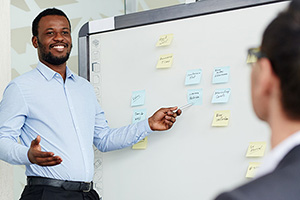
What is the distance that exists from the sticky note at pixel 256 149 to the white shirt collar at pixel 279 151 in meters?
1.26

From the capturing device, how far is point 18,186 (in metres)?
3.33

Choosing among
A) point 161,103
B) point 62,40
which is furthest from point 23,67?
point 161,103

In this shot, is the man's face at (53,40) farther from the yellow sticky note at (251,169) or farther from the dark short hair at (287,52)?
the dark short hair at (287,52)

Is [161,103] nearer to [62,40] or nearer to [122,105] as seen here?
[122,105]

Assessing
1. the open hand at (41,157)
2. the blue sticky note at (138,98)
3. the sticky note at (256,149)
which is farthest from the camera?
the blue sticky note at (138,98)

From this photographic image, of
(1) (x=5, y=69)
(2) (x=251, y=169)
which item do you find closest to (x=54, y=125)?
(1) (x=5, y=69)

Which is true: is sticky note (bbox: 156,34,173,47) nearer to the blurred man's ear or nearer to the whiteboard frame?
the whiteboard frame

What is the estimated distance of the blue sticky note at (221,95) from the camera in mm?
2002

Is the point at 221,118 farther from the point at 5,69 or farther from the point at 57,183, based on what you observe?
the point at 5,69

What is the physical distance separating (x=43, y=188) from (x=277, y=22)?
1.53m

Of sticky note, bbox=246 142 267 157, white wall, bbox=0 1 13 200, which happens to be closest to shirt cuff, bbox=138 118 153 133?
sticky note, bbox=246 142 267 157

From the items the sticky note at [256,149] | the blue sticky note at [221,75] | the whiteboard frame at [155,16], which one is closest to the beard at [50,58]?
the whiteboard frame at [155,16]

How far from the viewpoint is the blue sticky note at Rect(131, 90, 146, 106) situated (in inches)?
89.2

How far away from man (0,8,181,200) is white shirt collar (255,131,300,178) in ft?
4.17
